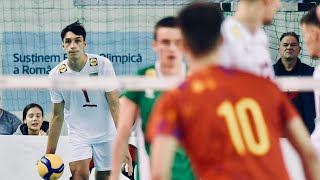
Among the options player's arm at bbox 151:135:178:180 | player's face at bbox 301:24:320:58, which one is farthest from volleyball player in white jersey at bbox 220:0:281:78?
Answer: player's face at bbox 301:24:320:58

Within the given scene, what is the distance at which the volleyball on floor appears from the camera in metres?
11.8

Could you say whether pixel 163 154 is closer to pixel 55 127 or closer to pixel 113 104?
pixel 113 104

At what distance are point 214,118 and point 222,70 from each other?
0.25 metres

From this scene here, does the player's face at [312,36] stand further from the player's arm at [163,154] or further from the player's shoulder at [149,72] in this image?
the player's arm at [163,154]

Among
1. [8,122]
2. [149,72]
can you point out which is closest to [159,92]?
[149,72]

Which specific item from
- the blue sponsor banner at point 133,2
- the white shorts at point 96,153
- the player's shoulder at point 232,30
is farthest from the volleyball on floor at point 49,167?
the player's shoulder at point 232,30

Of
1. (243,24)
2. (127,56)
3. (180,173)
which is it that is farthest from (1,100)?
(243,24)

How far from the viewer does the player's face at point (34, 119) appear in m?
12.9

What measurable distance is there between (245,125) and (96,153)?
25.6 ft

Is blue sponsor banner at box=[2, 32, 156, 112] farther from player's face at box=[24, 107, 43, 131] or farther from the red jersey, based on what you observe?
the red jersey

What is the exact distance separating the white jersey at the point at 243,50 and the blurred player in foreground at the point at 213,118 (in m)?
0.44

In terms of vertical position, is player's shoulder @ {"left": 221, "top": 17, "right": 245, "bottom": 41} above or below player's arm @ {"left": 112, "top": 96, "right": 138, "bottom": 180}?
above

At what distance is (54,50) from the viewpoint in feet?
48.4

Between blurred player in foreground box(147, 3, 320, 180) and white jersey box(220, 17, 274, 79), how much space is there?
17.2 inches
